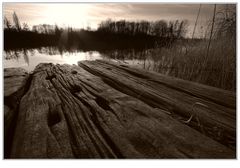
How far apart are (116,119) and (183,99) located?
19.6 inches

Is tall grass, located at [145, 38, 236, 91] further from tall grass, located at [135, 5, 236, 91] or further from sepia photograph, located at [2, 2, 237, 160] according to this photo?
sepia photograph, located at [2, 2, 237, 160]

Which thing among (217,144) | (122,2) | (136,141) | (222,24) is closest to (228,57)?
(222,24)

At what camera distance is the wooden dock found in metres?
0.72

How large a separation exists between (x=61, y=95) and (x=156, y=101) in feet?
2.06

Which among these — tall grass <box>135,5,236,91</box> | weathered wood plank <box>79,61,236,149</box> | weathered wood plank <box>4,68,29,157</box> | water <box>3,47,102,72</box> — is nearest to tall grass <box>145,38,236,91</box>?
tall grass <box>135,5,236,91</box>

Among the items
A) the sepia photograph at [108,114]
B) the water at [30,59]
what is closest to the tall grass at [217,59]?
the sepia photograph at [108,114]

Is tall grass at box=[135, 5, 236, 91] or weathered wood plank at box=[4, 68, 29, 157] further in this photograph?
tall grass at box=[135, 5, 236, 91]

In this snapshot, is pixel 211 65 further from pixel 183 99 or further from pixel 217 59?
pixel 183 99

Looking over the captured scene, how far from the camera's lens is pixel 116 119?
2.94 feet

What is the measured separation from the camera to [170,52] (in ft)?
13.1

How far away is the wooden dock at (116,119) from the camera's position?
2.35 feet

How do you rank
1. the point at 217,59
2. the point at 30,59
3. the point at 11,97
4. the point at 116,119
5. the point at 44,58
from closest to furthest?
the point at 116,119 < the point at 11,97 < the point at 217,59 < the point at 30,59 < the point at 44,58

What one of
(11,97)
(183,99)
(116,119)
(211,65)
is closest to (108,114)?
(116,119)

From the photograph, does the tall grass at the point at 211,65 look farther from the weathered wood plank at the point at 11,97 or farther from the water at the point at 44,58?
the weathered wood plank at the point at 11,97
